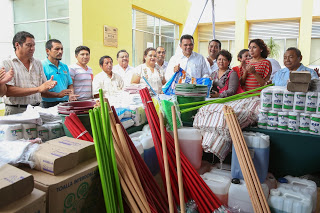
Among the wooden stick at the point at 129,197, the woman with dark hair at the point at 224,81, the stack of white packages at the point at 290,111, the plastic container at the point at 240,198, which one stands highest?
the woman with dark hair at the point at 224,81

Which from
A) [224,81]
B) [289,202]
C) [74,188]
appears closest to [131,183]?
[74,188]

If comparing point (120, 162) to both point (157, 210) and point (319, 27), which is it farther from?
point (319, 27)

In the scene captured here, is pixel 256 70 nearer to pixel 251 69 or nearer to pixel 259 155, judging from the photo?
pixel 251 69

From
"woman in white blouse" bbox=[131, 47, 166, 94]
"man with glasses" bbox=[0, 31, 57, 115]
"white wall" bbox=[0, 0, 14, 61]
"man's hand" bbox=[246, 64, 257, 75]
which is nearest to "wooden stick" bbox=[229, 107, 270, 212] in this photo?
"man's hand" bbox=[246, 64, 257, 75]

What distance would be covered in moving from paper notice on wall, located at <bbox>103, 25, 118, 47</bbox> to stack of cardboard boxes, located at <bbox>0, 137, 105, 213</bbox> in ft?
20.5

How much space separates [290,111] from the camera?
216 cm

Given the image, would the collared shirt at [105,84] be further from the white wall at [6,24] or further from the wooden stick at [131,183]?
the white wall at [6,24]

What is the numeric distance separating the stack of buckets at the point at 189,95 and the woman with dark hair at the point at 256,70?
3.94 ft

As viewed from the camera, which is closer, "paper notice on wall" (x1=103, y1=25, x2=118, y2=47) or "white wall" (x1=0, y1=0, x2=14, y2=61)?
"paper notice on wall" (x1=103, y1=25, x2=118, y2=47)

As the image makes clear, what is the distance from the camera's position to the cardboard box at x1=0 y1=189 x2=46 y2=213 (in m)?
1.03

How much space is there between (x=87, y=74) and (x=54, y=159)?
301 cm

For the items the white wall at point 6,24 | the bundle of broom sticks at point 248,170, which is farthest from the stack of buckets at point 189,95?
the white wall at point 6,24

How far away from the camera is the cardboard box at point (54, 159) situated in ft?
4.34

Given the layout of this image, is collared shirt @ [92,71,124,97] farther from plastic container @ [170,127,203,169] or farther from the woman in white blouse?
plastic container @ [170,127,203,169]
